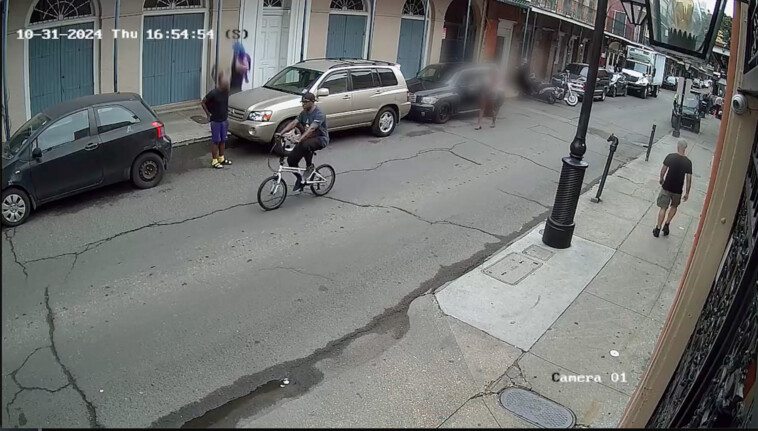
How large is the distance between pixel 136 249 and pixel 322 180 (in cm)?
347

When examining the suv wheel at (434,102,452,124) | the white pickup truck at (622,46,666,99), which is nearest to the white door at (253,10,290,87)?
the suv wheel at (434,102,452,124)

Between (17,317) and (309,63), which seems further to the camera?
(309,63)

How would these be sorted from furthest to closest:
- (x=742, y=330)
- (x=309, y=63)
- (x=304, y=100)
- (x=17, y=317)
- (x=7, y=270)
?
(x=309, y=63) → (x=304, y=100) → (x=7, y=270) → (x=17, y=317) → (x=742, y=330)

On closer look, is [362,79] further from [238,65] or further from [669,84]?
[669,84]

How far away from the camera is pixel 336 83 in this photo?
14352mm

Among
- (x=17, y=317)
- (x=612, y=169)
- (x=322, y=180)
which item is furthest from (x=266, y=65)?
(x=17, y=317)

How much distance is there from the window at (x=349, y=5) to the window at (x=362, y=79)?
5266 mm


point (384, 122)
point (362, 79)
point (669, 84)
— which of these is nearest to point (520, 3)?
point (384, 122)

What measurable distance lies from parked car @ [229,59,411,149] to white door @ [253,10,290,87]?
10.2 feet

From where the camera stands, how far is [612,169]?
16.2 m

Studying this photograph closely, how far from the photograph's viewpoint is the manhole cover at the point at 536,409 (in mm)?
5953

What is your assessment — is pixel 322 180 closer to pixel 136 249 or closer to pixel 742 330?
pixel 136 249

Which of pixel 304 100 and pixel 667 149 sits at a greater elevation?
pixel 304 100

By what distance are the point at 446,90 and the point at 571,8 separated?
56.9 ft
